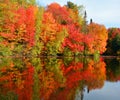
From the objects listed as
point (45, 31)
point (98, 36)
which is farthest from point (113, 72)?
point (98, 36)

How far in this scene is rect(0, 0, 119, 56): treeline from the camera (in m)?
50.6

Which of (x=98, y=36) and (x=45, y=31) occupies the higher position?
(x=45, y=31)

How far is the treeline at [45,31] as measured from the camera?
166 ft

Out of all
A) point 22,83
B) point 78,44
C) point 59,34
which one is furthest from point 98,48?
point 22,83

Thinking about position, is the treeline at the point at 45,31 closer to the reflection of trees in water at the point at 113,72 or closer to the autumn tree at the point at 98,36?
the autumn tree at the point at 98,36

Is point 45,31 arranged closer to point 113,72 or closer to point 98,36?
point 113,72

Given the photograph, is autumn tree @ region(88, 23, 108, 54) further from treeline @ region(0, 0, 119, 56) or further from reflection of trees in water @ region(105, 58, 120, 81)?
reflection of trees in water @ region(105, 58, 120, 81)

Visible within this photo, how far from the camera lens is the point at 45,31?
216 feet

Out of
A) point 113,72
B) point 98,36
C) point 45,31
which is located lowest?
point 113,72

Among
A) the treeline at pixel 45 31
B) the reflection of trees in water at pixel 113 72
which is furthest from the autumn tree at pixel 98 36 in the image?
the reflection of trees in water at pixel 113 72

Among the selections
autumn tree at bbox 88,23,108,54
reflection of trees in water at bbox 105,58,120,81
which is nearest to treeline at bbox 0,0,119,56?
autumn tree at bbox 88,23,108,54

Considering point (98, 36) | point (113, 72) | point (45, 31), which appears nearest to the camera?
point (113, 72)

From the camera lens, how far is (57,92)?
20359mm

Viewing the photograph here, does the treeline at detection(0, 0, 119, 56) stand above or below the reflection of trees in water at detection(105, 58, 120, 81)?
above
